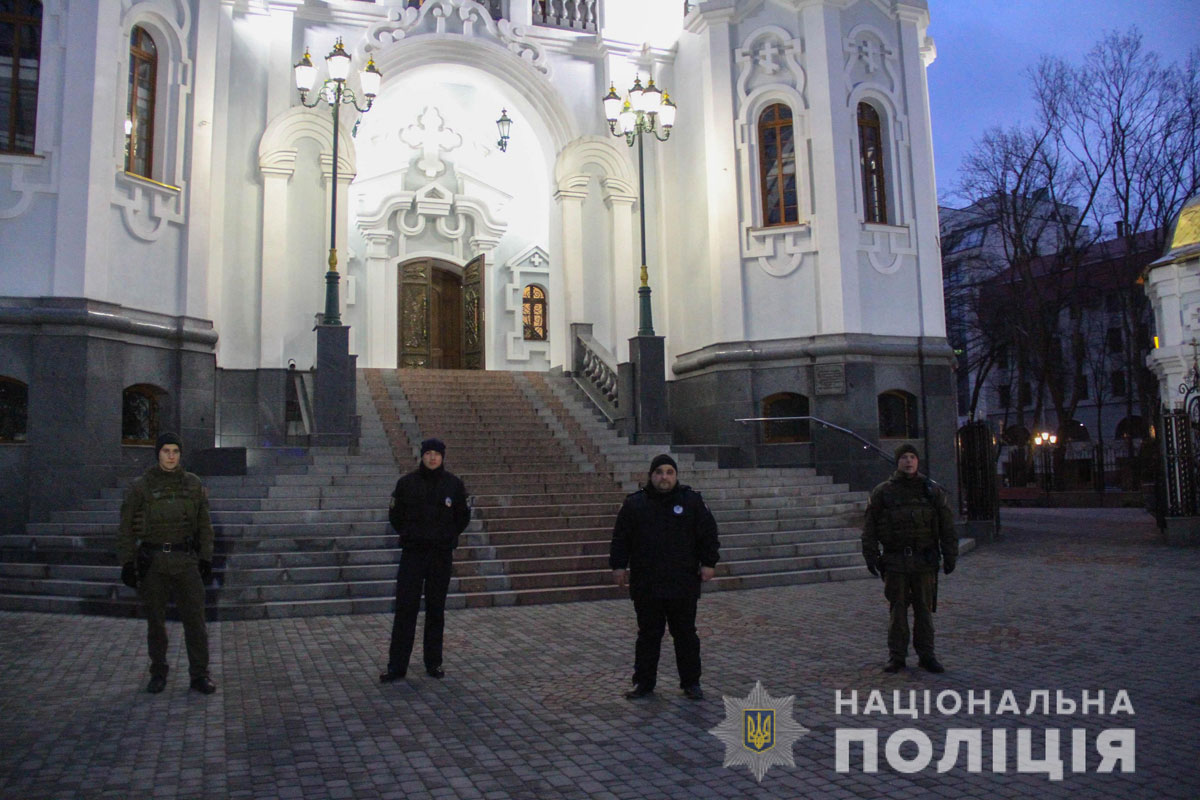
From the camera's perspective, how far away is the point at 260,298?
697 inches

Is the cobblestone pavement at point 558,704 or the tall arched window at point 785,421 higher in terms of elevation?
the tall arched window at point 785,421

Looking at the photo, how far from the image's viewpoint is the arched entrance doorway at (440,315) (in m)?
22.9

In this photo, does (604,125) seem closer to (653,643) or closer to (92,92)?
(92,92)

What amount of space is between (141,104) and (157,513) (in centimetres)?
1134

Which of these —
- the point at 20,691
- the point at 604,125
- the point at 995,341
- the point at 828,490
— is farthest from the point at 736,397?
the point at 995,341

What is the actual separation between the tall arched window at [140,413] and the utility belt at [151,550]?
28.3ft

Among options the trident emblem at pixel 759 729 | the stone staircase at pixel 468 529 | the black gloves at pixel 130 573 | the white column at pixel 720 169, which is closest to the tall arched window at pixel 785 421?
the white column at pixel 720 169

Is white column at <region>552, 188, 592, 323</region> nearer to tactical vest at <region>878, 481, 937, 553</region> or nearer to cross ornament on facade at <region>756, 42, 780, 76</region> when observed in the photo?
cross ornament on facade at <region>756, 42, 780, 76</region>

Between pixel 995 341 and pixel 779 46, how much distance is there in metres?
24.0

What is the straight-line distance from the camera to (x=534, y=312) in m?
24.3

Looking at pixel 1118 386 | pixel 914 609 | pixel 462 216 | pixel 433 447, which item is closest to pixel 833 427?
pixel 914 609

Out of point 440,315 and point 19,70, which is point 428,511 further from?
point 440,315

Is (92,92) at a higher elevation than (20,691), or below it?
higher

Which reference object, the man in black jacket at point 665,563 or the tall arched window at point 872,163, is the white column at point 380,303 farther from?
the man in black jacket at point 665,563
